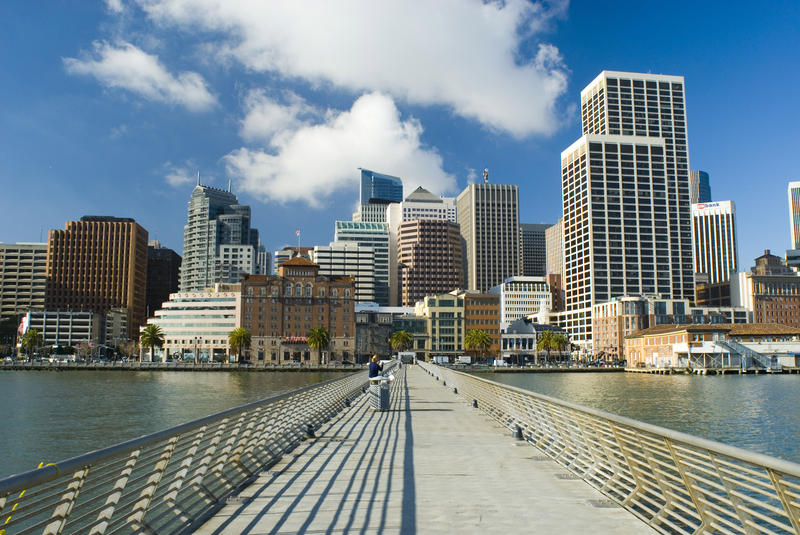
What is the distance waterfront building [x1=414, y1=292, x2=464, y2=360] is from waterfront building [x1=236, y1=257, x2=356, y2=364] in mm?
23211

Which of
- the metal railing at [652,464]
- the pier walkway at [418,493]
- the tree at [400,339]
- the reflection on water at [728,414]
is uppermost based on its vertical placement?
the tree at [400,339]

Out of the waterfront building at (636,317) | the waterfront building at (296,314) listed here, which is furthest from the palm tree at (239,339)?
the waterfront building at (636,317)

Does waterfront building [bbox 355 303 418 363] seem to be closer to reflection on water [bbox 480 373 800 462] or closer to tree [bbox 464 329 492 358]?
tree [bbox 464 329 492 358]

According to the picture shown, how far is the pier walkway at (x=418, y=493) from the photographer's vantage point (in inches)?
337

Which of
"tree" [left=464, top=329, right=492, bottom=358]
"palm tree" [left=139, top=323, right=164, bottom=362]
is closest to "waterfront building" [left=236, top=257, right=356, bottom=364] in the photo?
"palm tree" [left=139, top=323, right=164, bottom=362]

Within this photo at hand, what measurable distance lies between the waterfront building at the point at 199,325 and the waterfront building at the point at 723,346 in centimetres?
10388

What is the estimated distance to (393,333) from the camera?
180875mm

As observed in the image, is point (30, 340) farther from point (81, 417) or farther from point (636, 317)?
point (636, 317)

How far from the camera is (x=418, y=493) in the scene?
1060cm

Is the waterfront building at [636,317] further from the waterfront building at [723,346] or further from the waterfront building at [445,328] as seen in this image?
the waterfront building at [445,328]

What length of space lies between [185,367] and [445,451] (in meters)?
→ 139

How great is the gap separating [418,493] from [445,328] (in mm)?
165346

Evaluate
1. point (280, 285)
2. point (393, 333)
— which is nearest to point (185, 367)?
point (280, 285)

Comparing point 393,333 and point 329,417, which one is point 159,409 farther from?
point 393,333
